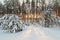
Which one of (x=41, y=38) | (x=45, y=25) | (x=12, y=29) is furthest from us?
(x=45, y=25)

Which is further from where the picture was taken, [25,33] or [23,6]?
[23,6]

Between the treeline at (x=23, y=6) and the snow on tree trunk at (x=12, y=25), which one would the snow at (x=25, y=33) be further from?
the treeline at (x=23, y=6)

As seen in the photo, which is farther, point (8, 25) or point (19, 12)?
point (19, 12)

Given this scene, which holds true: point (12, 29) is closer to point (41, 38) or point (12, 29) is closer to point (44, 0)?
point (41, 38)

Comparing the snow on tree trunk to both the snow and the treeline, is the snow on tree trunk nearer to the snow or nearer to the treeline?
the snow

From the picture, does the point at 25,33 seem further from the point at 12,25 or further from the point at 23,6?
the point at 23,6

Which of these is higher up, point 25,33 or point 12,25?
point 12,25

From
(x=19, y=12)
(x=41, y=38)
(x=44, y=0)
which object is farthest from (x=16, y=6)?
(x=41, y=38)

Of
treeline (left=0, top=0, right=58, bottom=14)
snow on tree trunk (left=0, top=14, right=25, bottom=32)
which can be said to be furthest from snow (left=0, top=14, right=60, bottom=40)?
treeline (left=0, top=0, right=58, bottom=14)

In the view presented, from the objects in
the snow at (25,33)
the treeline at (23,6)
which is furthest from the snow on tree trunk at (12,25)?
the treeline at (23,6)

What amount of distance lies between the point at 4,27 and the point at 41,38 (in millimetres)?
1627

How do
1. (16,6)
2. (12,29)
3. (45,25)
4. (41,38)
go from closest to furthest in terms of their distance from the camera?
1. (41,38)
2. (12,29)
3. (45,25)
4. (16,6)

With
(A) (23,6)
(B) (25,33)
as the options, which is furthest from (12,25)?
(A) (23,6)

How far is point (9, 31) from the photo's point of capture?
507 cm
